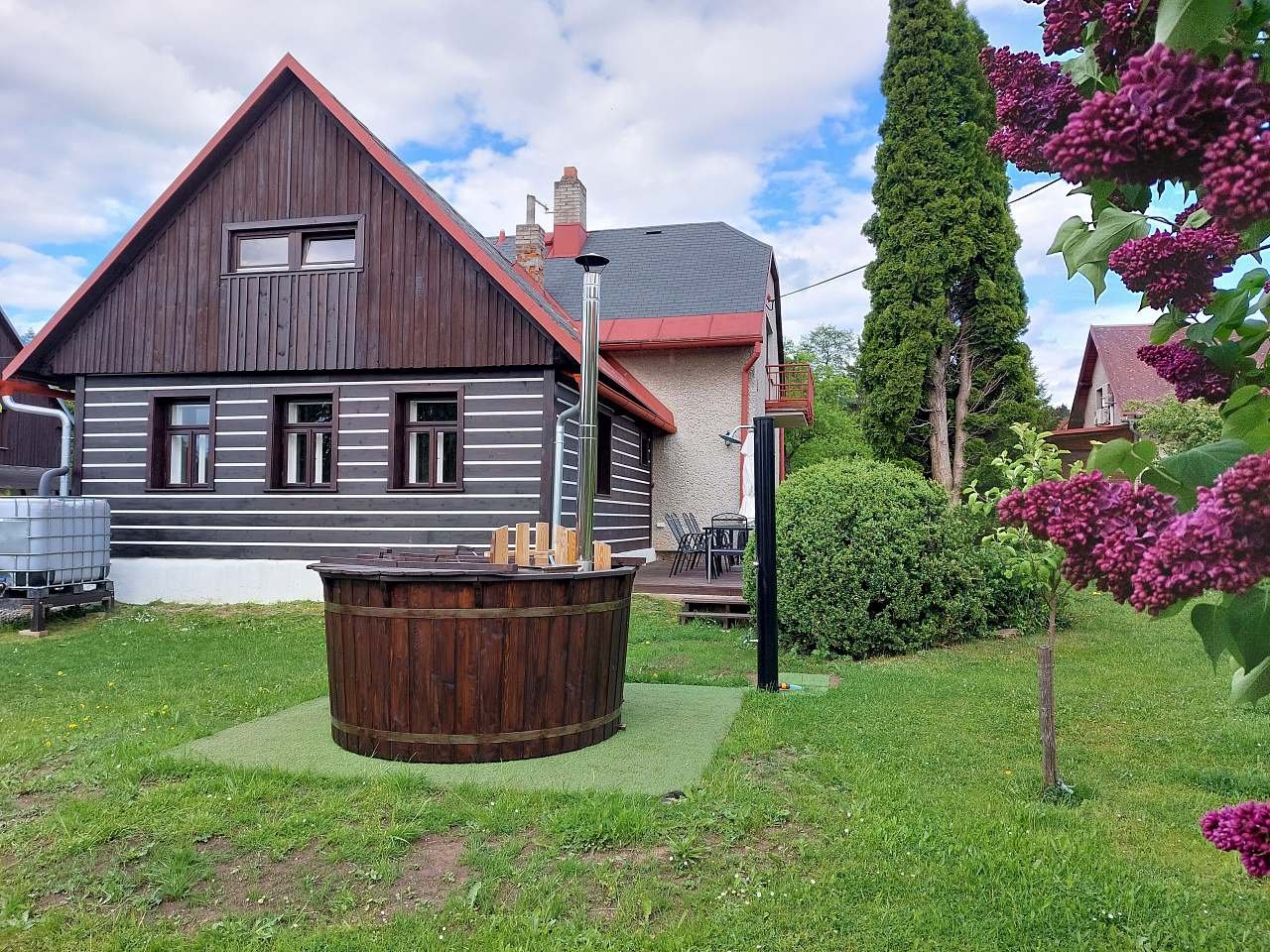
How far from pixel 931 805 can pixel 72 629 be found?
10.9 m

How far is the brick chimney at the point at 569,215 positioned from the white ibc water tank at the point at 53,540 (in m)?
11.3

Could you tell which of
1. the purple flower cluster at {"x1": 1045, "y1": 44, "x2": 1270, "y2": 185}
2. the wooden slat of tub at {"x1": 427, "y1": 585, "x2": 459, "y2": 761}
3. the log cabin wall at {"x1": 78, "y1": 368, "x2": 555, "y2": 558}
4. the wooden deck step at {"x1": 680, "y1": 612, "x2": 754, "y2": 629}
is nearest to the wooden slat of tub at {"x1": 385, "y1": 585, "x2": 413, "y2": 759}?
the wooden slat of tub at {"x1": 427, "y1": 585, "x2": 459, "y2": 761}

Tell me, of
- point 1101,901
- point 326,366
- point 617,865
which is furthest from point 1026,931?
point 326,366

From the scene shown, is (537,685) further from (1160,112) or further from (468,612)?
(1160,112)

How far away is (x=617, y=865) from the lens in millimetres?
3557

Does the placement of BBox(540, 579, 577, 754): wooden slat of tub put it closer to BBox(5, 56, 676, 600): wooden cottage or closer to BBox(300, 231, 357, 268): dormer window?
BBox(5, 56, 676, 600): wooden cottage

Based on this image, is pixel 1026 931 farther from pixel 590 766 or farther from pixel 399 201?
pixel 399 201

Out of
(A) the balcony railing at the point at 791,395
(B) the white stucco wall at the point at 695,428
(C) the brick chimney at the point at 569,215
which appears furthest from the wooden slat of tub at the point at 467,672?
(C) the brick chimney at the point at 569,215

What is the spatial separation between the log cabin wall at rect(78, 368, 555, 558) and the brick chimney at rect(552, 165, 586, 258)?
30.2ft

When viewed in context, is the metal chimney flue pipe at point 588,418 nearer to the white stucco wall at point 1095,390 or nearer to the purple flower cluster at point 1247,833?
the purple flower cluster at point 1247,833

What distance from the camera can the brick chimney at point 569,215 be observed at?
20203mm

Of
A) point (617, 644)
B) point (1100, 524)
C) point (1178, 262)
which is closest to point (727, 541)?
point (617, 644)

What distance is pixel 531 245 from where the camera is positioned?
61.7 feet

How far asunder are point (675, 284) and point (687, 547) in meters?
6.24
